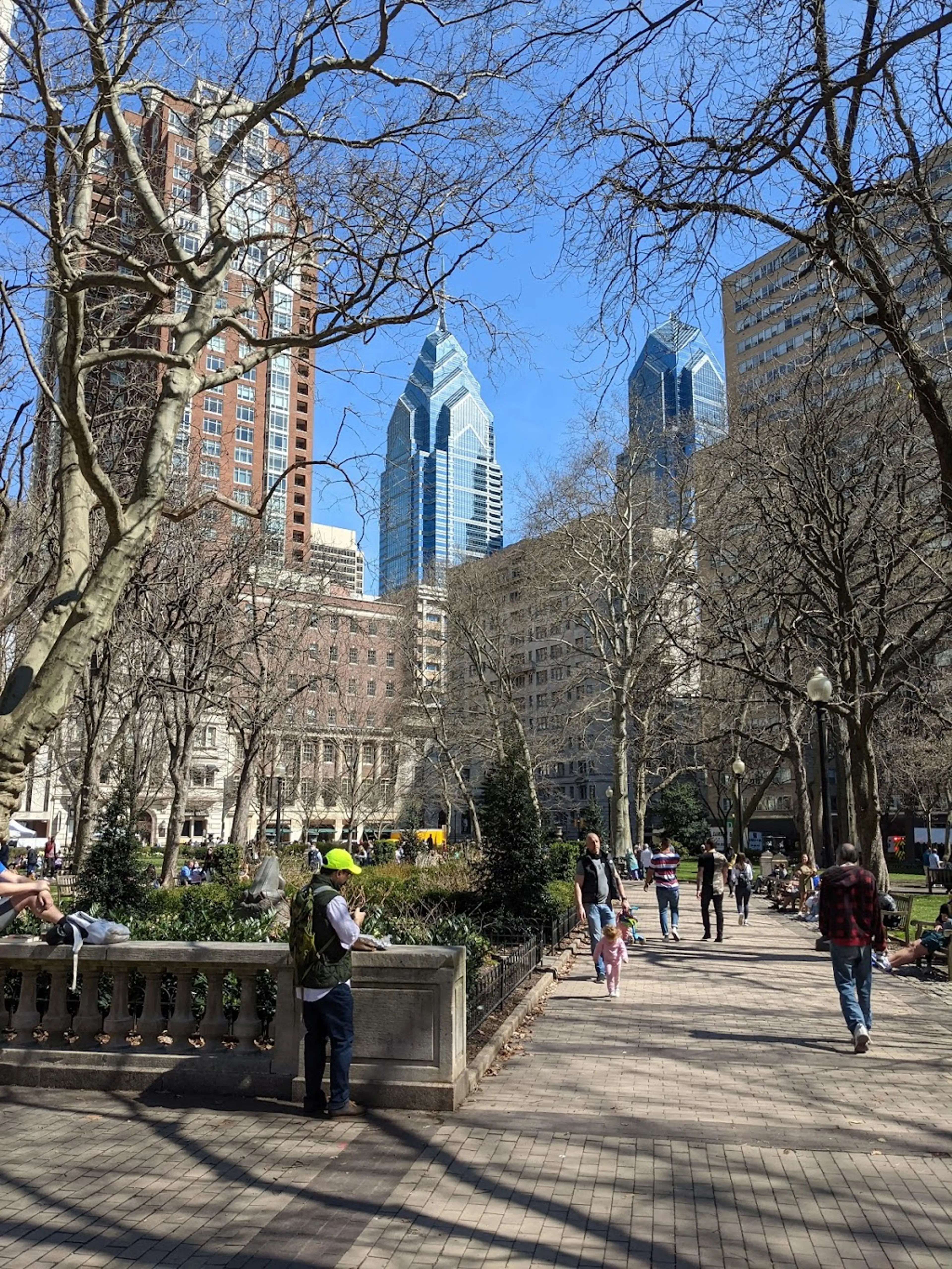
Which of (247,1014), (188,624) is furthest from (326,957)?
(188,624)

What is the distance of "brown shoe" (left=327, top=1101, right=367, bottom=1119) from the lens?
619 cm

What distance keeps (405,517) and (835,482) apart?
9167mm

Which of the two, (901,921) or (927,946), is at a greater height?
(927,946)

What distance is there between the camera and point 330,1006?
612 centimetres

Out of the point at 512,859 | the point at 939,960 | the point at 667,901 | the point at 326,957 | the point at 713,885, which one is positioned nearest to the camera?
the point at 326,957

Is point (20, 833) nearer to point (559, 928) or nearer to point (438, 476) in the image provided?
point (438, 476)

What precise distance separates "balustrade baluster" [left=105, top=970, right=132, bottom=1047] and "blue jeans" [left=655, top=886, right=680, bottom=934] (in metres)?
10.8

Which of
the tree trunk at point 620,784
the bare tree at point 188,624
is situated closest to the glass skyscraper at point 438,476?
the bare tree at point 188,624

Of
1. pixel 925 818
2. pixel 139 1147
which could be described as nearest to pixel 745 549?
pixel 139 1147

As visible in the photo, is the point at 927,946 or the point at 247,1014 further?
the point at 927,946

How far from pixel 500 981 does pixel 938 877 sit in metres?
32.7

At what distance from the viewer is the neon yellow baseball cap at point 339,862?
6441 mm

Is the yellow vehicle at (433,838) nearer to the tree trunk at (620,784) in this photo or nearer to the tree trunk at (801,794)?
the tree trunk at (620,784)

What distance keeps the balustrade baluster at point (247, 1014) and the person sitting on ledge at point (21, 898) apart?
143 cm
